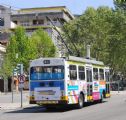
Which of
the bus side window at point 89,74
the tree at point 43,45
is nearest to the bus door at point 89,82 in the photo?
the bus side window at point 89,74

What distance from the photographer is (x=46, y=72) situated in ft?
91.9

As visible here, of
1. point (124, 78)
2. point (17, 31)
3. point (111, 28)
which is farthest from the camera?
point (124, 78)

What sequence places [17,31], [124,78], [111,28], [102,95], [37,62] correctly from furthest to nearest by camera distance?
[124,78]
[17,31]
[111,28]
[102,95]
[37,62]

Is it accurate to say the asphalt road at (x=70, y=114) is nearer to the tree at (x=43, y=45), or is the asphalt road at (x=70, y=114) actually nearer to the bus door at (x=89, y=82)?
the bus door at (x=89, y=82)

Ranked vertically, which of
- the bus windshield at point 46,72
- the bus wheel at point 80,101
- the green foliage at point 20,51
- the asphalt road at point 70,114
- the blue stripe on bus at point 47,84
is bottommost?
the asphalt road at point 70,114

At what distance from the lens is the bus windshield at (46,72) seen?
27.6 meters

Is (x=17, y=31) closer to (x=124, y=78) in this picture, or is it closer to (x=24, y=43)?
(x=24, y=43)

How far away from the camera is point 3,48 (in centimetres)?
8119

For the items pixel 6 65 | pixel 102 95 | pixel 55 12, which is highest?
pixel 55 12

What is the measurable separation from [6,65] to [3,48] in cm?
591

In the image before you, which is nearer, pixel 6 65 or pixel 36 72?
pixel 36 72

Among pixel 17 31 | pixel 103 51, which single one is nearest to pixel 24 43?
pixel 17 31

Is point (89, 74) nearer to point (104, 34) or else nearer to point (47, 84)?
point (47, 84)

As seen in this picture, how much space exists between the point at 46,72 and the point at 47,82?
611mm
